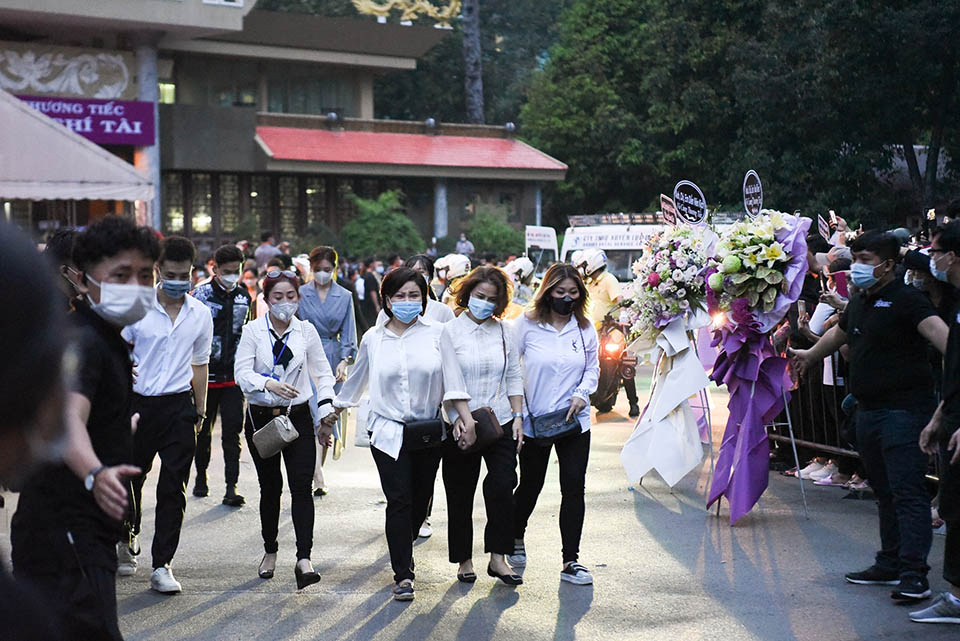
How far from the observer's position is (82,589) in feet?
12.8

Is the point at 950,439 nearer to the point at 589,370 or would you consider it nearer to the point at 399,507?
the point at 589,370

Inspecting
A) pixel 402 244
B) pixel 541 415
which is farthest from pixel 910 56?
pixel 541 415

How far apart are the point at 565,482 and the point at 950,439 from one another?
7.53 feet

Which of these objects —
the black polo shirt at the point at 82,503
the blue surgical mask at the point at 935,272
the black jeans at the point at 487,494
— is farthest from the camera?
the blue surgical mask at the point at 935,272

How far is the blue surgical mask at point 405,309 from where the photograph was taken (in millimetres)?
7141

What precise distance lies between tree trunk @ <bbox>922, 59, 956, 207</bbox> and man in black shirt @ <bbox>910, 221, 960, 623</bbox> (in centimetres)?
2174

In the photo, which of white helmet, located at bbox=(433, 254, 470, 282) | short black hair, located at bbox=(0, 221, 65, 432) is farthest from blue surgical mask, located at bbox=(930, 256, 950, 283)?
short black hair, located at bbox=(0, 221, 65, 432)

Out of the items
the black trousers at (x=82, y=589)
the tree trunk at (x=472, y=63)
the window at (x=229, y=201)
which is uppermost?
the tree trunk at (x=472, y=63)

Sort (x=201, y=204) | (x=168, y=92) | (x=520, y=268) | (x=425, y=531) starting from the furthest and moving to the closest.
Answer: (x=168, y=92) → (x=201, y=204) → (x=520, y=268) → (x=425, y=531)

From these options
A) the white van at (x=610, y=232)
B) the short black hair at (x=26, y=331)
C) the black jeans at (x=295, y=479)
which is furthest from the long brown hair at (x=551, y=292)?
the white van at (x=610, y=232)

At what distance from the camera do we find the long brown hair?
760 cm

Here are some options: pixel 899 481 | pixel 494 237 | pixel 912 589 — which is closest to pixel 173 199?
pixel 494 237

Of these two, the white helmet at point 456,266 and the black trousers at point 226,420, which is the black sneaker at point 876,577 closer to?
the white helmet at point 456,266

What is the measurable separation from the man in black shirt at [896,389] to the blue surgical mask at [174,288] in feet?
13.6
